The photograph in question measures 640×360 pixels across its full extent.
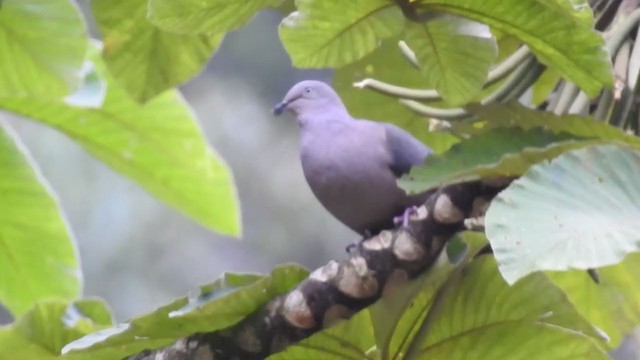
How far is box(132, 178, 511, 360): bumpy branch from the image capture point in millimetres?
962

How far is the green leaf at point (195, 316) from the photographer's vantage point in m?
1.08

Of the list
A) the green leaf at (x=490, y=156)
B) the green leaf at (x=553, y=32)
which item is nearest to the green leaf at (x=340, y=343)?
the green leaf at (x=490, y=156)

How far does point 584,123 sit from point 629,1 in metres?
0.31

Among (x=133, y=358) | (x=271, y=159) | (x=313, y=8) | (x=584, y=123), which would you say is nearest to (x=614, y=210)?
(x=584, y=123)

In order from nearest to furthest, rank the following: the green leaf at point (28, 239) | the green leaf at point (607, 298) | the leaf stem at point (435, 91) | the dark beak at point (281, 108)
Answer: the green leaf at point (607, 298)
the leaf stem at point (435, 91)
the green leaf at point (28, 239)
the dark beak at point (281, 108)

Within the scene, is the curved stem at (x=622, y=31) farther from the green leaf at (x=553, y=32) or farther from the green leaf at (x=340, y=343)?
the green leaf at (x=340, y=343)

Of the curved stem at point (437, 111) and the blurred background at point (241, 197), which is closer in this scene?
the curved stem at point (437, 111)

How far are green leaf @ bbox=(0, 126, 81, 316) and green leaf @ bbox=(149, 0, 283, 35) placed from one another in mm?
404

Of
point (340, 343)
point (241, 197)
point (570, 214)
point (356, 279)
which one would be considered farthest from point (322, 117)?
point (241, 197)

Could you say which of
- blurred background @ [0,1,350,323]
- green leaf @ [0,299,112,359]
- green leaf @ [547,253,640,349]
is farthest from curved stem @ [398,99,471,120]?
blurred background @ [0,1,350,323]

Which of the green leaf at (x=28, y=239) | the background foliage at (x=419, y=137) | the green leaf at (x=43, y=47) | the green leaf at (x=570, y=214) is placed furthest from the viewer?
the green leaf at (x=28, y=239)

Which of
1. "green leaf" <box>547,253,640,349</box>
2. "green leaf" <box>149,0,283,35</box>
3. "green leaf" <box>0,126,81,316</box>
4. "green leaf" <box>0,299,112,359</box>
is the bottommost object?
"green leaf" <box>0,126,81,316</box>

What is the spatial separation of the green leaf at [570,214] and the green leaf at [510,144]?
41mm

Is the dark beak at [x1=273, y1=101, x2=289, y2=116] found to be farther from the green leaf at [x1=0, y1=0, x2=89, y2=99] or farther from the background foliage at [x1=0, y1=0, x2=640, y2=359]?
the green leaf at [x1=0, y1=0, x2=89, y2=99]
